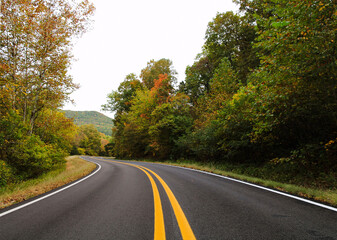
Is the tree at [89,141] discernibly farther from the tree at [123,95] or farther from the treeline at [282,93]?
the treeline at [282,93]

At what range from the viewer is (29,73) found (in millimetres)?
9102

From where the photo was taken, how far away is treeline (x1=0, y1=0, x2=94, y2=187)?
7797mm

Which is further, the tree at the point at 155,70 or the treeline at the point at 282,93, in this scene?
the tree at the point at 155,70

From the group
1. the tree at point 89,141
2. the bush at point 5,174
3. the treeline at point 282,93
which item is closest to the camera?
the treeline at point 282,93

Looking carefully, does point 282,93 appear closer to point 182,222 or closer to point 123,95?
point 182,222

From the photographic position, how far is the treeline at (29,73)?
780 cm

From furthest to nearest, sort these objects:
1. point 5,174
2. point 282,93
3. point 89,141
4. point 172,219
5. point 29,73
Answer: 1. point 89,141
2. point 29,73
3. point 5,174
4. point 282,93
5. point 172,219

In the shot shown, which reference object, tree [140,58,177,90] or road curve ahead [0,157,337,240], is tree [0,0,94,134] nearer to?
road curve ahead [0,157,337,240]

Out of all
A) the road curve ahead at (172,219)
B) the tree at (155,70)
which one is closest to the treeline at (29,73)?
the road curve ahead at (172,219)

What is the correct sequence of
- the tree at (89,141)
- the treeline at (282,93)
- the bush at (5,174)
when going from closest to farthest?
the treeline at (282,93)
the bush at (5,174)
the tree at (89,141)

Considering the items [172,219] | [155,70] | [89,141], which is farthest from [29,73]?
[89,141]

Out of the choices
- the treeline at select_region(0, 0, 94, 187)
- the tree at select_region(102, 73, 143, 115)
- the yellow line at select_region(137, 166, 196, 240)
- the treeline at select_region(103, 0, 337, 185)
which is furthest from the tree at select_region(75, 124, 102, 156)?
the yellow line at select_region(137, 166, 196, 240)

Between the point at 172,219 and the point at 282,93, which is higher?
the point at 282,93

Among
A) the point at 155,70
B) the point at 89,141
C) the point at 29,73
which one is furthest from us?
the point at 89,141
